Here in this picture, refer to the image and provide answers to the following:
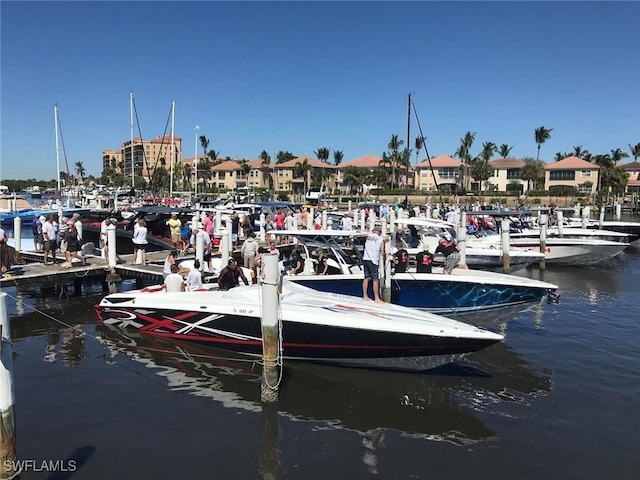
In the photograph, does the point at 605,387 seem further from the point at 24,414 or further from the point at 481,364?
the point at 24,414

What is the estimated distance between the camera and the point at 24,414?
771 centimetres

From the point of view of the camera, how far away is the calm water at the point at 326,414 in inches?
255

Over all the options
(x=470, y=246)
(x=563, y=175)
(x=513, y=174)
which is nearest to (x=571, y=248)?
(x=470, y=246)

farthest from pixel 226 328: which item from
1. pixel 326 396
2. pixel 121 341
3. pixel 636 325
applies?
pixel 636 325

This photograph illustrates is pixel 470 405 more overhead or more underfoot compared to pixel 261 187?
more underfoot

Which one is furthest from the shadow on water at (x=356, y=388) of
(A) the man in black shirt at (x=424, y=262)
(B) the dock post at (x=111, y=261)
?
(B) the dock post at (x=111, y=261)

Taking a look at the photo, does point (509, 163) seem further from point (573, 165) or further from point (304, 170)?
point (304, 170)

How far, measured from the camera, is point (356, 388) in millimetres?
8742

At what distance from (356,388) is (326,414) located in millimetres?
1070

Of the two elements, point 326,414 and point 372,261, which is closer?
point 326,414

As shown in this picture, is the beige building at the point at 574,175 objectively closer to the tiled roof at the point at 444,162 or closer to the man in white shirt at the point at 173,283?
the tiled roof at the point at 444,162

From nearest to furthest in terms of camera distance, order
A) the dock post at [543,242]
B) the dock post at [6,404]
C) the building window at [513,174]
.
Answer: the dock post at [6,404], the dock post at [543,242], the building window at [513,174]

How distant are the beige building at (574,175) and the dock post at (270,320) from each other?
266ft

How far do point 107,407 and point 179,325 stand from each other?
2282mm
